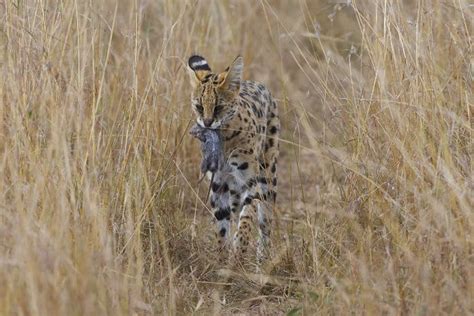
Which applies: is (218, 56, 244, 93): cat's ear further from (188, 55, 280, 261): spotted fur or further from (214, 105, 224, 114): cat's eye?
(214, 105, 224, 114): cat's eye

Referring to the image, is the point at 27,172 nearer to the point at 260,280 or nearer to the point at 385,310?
the point at 260,280

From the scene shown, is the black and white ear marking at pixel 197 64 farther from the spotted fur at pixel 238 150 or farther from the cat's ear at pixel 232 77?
the cat's ear at pixel 232 77

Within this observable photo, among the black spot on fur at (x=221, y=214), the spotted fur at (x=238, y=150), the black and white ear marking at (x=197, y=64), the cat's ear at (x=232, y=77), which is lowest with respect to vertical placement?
the black spot on fur at (x=221, y=214)

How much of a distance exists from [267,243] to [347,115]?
72cm

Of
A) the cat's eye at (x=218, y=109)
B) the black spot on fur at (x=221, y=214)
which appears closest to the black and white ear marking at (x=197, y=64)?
the cat's eye at (x=218, y=109)

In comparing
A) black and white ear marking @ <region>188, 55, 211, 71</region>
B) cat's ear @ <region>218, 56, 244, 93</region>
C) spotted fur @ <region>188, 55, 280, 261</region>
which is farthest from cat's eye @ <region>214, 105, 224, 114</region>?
black and white ear marking @ <region>188, 55, 211, 71</region>

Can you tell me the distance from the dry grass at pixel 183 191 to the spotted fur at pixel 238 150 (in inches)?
7.3

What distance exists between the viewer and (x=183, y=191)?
5820 mm

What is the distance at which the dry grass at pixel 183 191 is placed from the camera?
3750mm

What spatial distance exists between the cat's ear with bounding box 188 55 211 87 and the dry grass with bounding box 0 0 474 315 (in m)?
0.19

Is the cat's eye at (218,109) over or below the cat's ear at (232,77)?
below

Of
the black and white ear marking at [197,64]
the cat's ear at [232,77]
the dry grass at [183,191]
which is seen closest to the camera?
the dry grass at [183,191]

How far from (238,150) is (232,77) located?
0.39 metres

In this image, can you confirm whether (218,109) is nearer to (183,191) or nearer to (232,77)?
(232,77)
